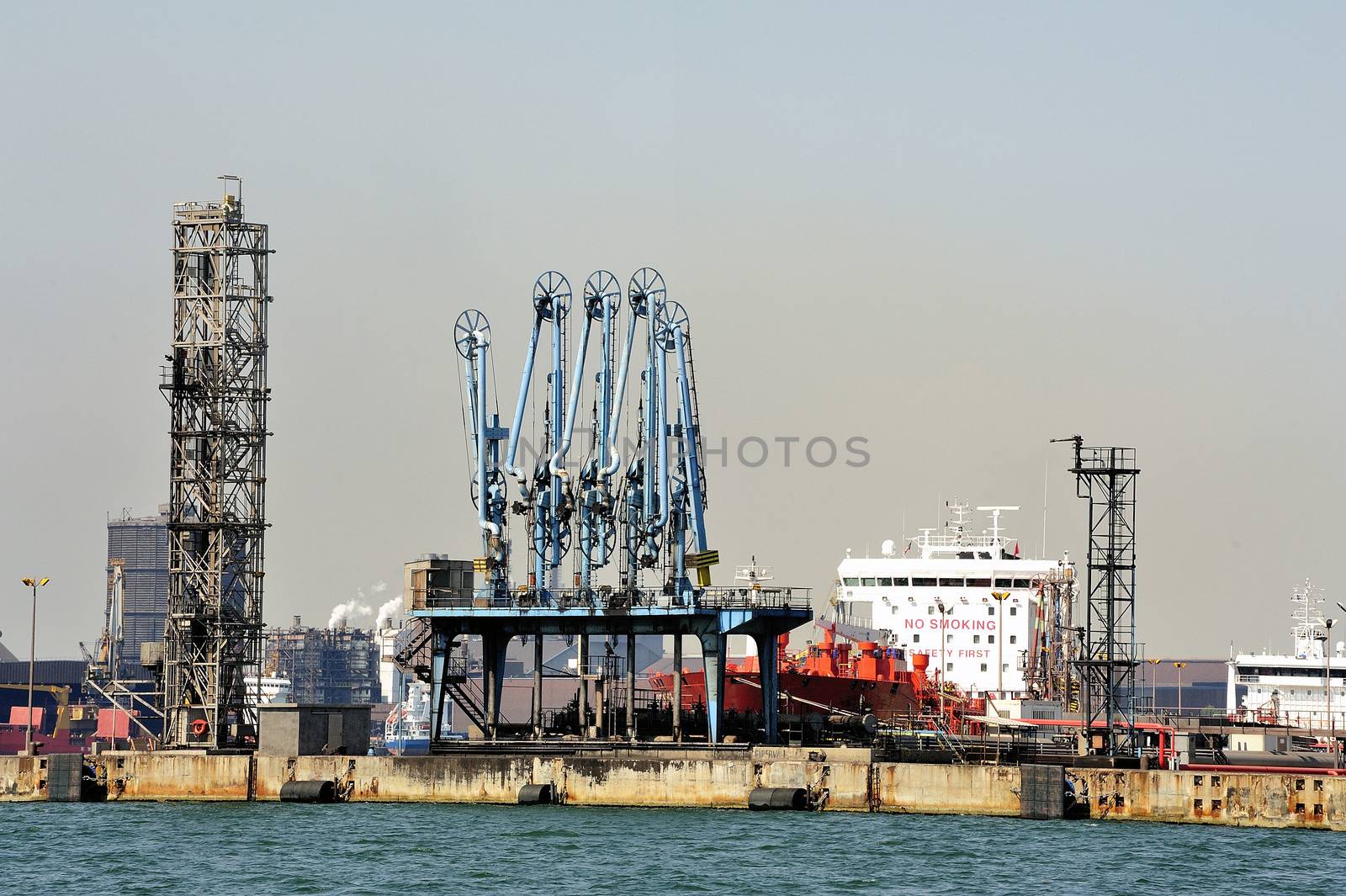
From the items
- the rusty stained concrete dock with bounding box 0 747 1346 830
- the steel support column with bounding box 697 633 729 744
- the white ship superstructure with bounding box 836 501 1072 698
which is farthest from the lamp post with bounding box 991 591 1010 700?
the rusty stained concrete dock with bounding box 0 747 1346 830

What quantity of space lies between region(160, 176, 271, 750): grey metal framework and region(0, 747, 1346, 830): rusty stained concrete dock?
18.4 feet

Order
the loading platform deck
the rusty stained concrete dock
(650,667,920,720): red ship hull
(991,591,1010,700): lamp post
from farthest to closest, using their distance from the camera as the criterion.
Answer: (991,591,1010,700): lamp post
(650,667,920,720): red ship hull
the loading platform deck
the rusty stained concrete dock

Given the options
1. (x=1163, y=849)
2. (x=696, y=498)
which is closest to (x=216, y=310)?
(x=696, y=498)

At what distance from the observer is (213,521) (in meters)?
66.1

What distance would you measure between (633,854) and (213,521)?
2586 cm

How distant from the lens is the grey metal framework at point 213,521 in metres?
66.1

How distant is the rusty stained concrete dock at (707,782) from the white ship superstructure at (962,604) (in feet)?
115

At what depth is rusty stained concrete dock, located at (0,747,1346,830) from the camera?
50844 mm

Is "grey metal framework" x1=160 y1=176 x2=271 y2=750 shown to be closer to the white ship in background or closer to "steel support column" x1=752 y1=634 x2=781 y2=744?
"steel support column" x1=752 y1=634 x2=781 y2=744

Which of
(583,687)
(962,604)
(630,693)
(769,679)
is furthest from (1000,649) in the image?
(630,693)

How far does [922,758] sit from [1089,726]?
496 centimetres

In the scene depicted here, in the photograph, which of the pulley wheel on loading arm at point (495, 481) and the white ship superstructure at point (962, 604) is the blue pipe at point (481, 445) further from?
the white ship superstructure at point (962, 604)

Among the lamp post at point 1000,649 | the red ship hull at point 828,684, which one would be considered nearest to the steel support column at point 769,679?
the red ship hull at point 828,684

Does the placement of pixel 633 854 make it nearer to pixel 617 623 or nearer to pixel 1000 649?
pixel 617 623
